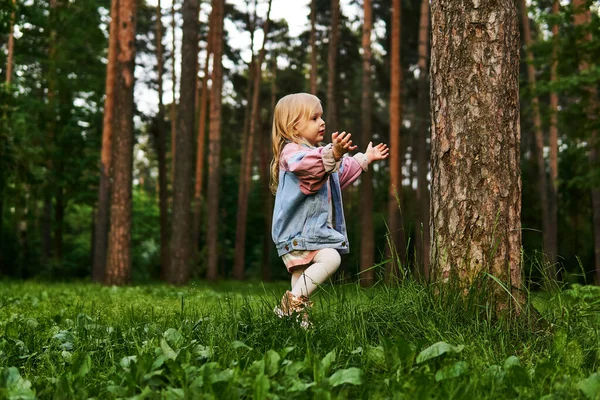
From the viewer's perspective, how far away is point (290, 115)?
15.8ft

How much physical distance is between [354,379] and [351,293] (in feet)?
5.04

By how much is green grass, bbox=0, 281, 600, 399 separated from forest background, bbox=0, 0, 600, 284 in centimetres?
1111

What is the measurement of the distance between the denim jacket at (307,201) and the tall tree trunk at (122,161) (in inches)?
417

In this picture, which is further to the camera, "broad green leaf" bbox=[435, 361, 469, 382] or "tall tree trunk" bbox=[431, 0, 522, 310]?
"tall tree trunk" bbox=[431, 0, 522, 310]

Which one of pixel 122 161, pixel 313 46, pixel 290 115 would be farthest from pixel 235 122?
pixel 290 115

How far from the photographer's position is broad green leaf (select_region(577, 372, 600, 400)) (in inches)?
104

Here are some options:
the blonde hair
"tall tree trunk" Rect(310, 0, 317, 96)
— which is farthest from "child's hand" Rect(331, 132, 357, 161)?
"tall tree trunk" Rect(310, 0, 317, 96)

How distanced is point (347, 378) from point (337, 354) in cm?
59

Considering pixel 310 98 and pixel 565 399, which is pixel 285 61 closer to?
pixel 310 98

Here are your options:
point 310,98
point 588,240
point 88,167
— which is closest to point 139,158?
point 88,167

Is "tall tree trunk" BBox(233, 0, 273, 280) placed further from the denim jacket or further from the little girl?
the denim jacket

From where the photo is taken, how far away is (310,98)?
4805mm

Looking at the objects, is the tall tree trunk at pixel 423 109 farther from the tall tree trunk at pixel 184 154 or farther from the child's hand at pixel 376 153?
the child's hand at pixel 376 153

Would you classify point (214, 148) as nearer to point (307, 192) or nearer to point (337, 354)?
point (307, 192)
